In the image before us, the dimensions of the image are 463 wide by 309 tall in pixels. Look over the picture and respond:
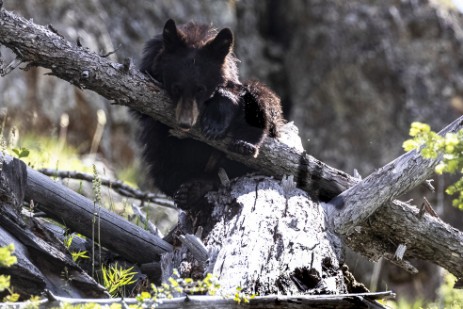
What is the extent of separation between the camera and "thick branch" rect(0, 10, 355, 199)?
447 centimetres

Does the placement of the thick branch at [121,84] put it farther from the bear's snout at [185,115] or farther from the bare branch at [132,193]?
the bare branch at [132,193]

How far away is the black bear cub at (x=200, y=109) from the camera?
5.28 meters

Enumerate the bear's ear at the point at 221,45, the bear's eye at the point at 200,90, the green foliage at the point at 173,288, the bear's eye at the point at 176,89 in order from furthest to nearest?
1. the bear's ear at the point at 221,45
2. the bear's eye at the point at 200,90
3. the bear's eye at the point at 176,89
4. the green foliage at the point at 173,288

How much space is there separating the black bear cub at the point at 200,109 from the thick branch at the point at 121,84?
0.42 ft

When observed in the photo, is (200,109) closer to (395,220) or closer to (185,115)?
(185,115)

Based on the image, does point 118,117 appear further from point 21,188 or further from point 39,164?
point 21,188

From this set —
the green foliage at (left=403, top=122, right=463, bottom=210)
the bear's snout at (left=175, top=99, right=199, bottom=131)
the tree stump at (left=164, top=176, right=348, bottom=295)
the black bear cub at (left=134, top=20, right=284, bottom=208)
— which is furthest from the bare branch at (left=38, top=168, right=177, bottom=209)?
the green foliage at (left=403, top=122, right=463, bottom=210)

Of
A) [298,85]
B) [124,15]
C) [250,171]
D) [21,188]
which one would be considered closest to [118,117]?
[124,15]

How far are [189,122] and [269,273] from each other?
4.91 feet

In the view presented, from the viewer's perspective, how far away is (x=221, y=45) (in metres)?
5.79

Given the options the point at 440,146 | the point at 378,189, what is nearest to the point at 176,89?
the point at 378,189

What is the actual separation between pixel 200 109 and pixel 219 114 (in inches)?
5.7

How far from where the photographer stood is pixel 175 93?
5160 mm

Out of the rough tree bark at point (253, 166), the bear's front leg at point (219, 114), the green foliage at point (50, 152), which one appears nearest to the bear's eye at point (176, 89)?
the rough tree bark at point (253, 166)
